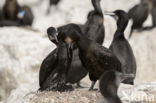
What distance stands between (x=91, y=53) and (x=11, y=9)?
11.5 m

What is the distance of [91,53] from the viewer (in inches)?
343

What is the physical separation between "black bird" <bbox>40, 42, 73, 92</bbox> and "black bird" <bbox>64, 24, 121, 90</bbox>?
240 mm

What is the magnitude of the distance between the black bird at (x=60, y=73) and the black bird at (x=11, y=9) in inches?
429

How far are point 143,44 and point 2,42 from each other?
501cm

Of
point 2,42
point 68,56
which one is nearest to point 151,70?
point 2,42

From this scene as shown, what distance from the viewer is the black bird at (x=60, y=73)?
8820 millimetres

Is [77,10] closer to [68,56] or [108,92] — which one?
[68,56]

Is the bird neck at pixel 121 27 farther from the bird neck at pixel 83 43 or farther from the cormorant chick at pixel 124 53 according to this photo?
the bird neck at pixel 83 43

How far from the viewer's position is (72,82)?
34.0 feet

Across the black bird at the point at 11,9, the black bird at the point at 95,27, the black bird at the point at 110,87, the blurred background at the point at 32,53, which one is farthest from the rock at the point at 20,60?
the black bird at the point at 110,87

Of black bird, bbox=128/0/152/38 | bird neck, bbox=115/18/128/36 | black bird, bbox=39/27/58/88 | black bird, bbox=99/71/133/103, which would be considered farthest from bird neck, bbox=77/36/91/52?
black bird, bbox=128/0/152/38

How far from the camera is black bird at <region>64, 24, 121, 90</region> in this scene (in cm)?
866

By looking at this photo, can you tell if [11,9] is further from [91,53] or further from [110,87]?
[110,87]

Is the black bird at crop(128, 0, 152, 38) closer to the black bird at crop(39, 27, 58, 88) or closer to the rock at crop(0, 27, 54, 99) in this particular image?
the rock at crop(0, 27, 54, 99)
